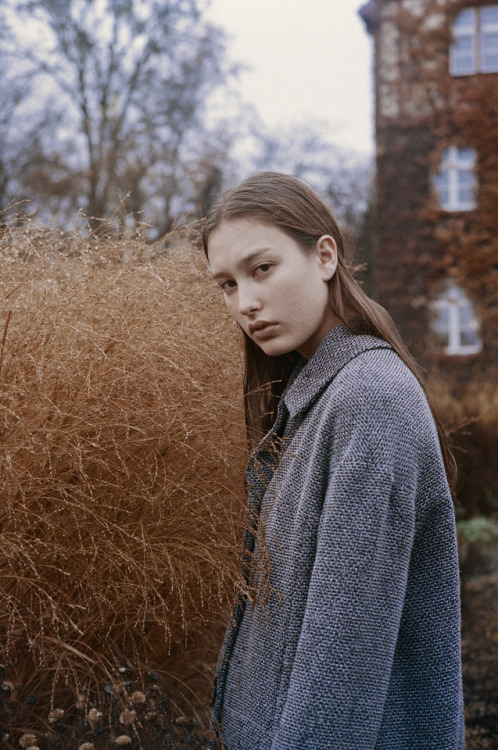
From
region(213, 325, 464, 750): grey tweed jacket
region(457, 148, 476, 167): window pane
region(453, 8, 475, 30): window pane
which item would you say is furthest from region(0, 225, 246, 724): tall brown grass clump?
region(453, 8, 475, 30): window pane

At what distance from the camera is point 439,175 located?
41.5 ft

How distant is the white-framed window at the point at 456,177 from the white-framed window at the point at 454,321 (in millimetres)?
1483

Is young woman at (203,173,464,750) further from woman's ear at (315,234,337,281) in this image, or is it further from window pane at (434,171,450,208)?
window pane at (434,171,450,208)

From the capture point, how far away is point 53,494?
1.46 m

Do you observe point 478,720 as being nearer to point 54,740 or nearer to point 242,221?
point 54,740

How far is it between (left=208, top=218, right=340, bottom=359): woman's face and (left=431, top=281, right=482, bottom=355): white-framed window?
37.5 feet

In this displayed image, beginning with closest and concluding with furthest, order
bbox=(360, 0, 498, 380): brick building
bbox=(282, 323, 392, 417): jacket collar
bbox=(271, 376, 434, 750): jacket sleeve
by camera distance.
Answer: bbox=(271, 376, 434, 750): jacket sleeve → bbox=(282, 323, 392, 417): jacket collar → bbox=(360, 0, 498, 380): brick building

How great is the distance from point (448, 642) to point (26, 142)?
13115 mm

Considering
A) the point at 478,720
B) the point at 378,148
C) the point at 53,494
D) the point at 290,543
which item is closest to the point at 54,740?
the point at 53,494

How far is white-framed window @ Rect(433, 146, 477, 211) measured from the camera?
12.6m

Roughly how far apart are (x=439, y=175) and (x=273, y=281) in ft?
40.3

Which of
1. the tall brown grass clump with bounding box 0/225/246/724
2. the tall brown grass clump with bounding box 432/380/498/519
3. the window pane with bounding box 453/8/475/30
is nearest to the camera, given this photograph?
the tall brown grass clump with bounding box 0/225/246/724

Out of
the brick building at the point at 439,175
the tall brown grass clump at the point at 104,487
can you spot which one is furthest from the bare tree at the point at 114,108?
the tall brown grass clump at the point at 104,487

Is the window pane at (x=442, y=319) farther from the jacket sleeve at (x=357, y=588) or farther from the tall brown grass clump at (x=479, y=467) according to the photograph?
the jacket sleeve at (x=357, y=588)
